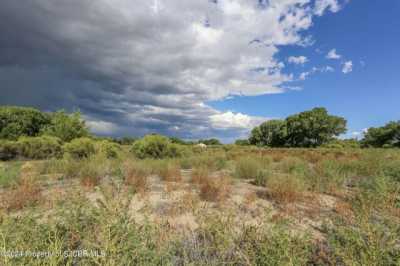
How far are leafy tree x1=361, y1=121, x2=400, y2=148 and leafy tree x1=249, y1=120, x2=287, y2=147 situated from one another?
17.8 m

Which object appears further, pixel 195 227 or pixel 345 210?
pixel 345 210

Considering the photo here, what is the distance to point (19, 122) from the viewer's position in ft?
92.4

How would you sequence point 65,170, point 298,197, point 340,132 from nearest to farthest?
point 298,197
point 65,170
point 340,132

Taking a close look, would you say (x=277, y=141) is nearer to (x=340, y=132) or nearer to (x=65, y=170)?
(x=340, y=132)

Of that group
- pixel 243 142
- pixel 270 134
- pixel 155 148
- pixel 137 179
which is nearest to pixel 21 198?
pixel 137 179

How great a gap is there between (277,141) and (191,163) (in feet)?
160

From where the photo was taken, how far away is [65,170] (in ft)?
24.8

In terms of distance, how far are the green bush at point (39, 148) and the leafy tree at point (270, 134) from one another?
160 ft

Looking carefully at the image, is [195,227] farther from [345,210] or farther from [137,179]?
[345,210]

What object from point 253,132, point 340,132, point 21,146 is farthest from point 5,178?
point 253,132

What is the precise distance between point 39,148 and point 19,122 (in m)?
18.3

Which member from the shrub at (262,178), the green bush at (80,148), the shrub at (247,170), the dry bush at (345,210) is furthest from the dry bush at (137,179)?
the green bush at (80,148)

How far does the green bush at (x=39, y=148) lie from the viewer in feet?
48.6

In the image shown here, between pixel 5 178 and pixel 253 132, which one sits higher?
pixel 253 132
